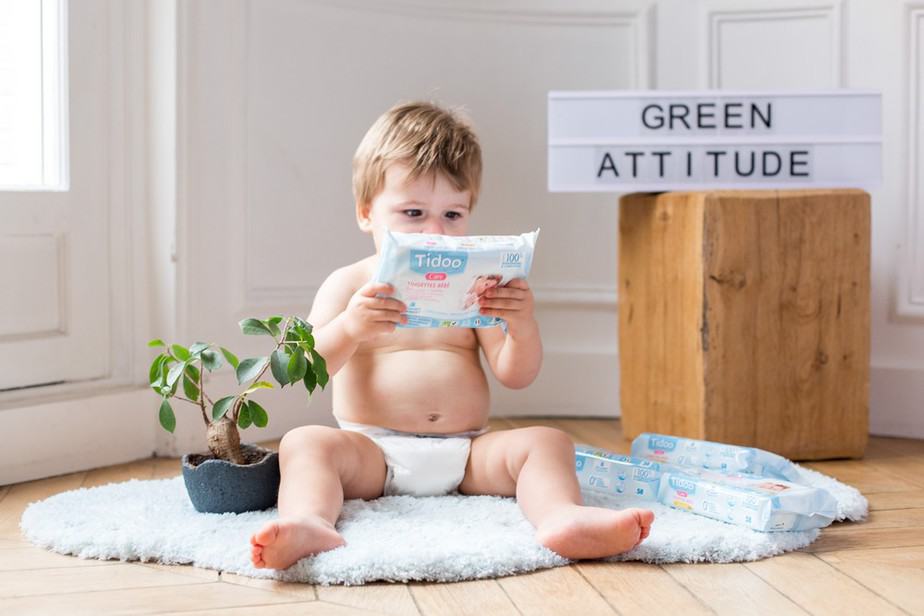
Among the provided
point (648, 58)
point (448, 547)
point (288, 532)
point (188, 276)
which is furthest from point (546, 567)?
point (648, 58)

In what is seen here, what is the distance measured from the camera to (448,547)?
1101mm

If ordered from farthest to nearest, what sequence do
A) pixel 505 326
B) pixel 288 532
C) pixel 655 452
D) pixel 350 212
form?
pixel 350 212
pixel 655 452
pixel 505 326
pixel 288 532

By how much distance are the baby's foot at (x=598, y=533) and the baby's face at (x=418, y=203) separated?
463 millimetres

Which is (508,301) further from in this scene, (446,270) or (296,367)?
(296,367)

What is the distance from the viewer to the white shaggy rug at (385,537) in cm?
106

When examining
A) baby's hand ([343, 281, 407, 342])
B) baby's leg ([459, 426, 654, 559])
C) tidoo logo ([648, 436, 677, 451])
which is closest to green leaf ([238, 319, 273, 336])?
baby's hand ([343, 281, 407, 342])

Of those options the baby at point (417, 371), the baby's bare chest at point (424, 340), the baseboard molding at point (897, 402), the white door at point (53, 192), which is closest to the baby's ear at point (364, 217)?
the baby at point (417, 371)

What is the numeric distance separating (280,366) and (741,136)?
0.93 meters

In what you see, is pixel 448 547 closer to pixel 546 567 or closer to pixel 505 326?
pixel 546 567

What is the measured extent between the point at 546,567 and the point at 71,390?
2.88 ft

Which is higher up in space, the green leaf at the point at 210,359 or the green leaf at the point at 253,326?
the green leaf at the point at 253,326

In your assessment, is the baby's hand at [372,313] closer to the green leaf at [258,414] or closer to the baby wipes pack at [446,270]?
the baby wipes pack at [446,270]

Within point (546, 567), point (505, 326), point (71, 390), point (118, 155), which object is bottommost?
point (546, 567)

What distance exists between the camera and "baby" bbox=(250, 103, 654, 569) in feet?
4.19
